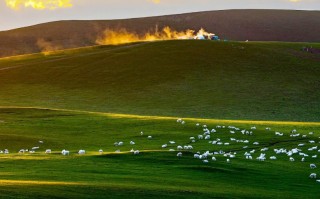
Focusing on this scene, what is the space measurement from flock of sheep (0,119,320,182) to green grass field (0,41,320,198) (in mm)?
208

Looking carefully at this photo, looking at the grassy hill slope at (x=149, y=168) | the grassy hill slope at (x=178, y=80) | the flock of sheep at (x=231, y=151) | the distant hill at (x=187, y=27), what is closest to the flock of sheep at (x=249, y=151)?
the flock of sheep at (x=231, y=151)

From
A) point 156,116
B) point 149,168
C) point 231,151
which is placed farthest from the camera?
point 156,116

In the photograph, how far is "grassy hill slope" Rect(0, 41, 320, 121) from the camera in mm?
65250

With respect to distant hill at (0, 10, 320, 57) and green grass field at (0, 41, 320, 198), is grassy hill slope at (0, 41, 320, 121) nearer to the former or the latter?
green grass field at (0, 41, 320, 198)

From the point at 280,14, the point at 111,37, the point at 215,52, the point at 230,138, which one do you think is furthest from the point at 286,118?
the point at 280,14

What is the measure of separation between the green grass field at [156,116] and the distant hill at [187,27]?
60008 mm

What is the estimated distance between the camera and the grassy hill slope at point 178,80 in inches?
2569

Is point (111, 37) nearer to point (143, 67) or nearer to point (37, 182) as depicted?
point (143, 67)

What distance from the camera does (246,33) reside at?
173625 mm

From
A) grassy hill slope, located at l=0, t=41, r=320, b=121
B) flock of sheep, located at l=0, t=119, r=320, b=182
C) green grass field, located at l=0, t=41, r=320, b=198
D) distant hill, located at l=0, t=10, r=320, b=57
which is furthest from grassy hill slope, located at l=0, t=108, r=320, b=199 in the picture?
distant hill, located at l=0, t=10, r=320, b=57

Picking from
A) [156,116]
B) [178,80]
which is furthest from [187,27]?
[156,116]

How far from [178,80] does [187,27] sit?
105m

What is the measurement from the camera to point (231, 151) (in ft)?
97.0

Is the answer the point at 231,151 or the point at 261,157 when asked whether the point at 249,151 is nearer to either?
the point at 231,151
